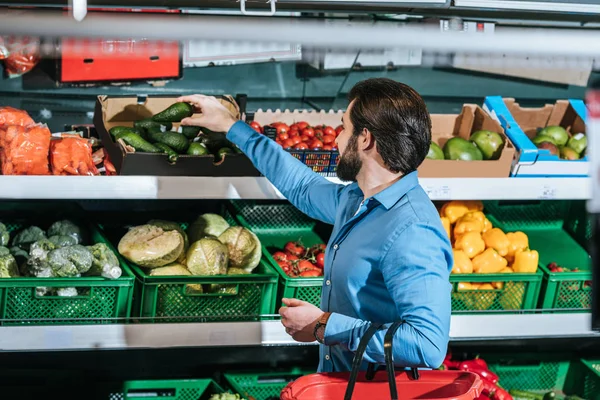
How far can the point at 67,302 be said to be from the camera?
334 cm

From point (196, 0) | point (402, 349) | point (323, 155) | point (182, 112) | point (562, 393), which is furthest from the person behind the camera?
point (562, 393)

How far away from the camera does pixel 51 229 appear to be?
12.0ft

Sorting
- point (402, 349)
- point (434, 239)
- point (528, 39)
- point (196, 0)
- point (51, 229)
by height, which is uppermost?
point (528, 39)

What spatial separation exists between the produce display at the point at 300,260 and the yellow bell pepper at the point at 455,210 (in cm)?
65

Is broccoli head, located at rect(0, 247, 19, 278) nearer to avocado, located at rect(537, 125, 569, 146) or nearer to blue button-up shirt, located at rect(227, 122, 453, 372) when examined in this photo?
blue button-up shirt, located at rect(227, 122, 453, 372)

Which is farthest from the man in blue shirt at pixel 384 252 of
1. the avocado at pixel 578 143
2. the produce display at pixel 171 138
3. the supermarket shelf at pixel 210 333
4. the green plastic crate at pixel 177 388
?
the avocado at pixel 578 143

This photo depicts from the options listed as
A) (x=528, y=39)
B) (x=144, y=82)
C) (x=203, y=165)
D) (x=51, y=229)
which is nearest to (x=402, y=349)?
(x=528, y=39)

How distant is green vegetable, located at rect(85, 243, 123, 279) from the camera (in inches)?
132

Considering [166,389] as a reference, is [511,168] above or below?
above

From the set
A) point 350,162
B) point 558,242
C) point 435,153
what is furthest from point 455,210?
point 350,162

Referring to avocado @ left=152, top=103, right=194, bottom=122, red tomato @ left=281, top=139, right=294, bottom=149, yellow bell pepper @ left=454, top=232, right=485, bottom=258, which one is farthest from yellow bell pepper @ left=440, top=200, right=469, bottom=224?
avocado @ left=152, top=103, right=194, bottom=122

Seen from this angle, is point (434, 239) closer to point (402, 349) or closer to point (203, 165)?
point (402, 349)

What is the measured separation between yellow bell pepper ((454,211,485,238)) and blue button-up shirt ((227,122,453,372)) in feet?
4.07

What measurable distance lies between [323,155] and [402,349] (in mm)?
1404
